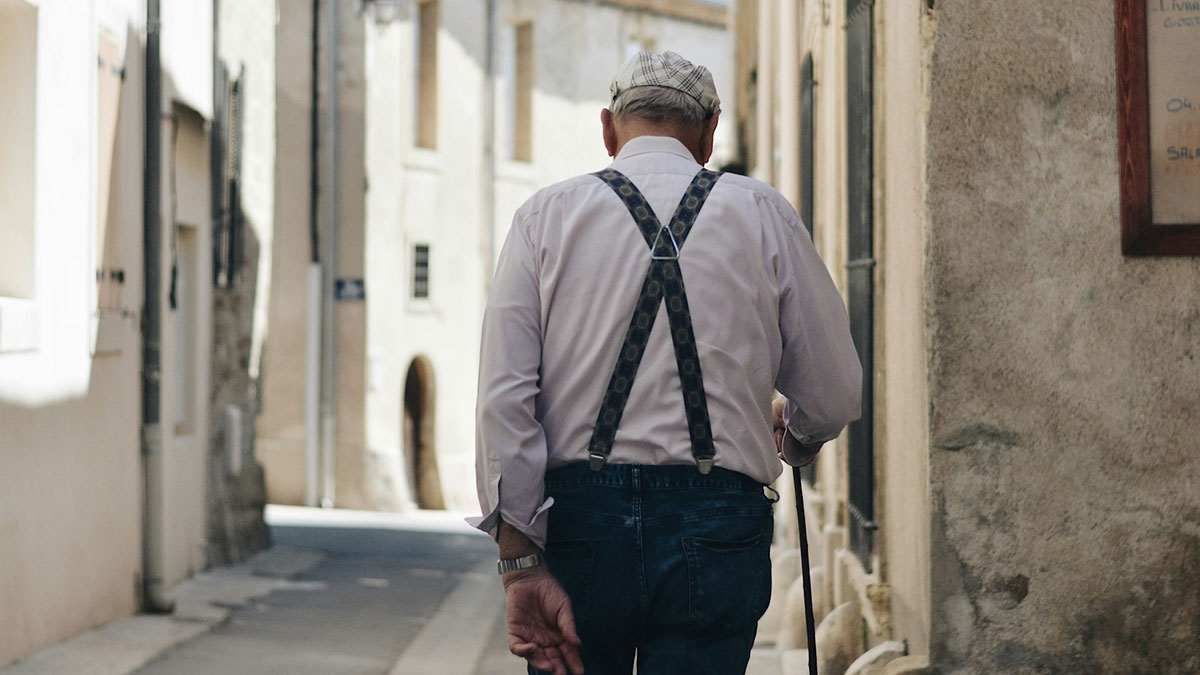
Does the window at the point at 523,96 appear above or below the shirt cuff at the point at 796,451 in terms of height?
above

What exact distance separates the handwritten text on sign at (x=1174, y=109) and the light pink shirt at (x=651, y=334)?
4.76 feet

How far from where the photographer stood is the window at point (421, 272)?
22984mm

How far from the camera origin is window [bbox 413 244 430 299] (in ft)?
75.4

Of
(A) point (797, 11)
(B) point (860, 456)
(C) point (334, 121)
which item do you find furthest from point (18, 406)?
(C) point (334, 121)

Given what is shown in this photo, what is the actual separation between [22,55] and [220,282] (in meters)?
3.82

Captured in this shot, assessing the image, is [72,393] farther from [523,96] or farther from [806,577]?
[523,96]

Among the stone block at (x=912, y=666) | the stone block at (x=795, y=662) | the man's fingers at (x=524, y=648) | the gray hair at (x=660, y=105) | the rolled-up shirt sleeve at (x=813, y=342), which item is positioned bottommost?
the stone block at (x=795, y=662)

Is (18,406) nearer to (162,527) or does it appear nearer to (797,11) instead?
(162,527)

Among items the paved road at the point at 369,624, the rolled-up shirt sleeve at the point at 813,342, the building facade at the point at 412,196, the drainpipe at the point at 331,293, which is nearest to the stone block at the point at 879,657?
the rolled-up shirt sleeve at the point at 813,342

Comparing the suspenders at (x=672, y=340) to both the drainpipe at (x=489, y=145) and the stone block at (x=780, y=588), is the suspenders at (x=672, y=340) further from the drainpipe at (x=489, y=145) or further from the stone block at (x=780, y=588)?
the drainpipe at (x=489, y=145)

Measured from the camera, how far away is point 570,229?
2609mm

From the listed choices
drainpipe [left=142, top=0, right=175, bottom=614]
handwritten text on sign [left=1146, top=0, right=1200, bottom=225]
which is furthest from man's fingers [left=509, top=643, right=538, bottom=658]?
drainpipe [left=142, top=0, right=175, bottom=614]

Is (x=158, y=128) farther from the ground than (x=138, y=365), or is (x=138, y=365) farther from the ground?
(x=158, y=128)

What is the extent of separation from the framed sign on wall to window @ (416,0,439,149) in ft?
65.4
